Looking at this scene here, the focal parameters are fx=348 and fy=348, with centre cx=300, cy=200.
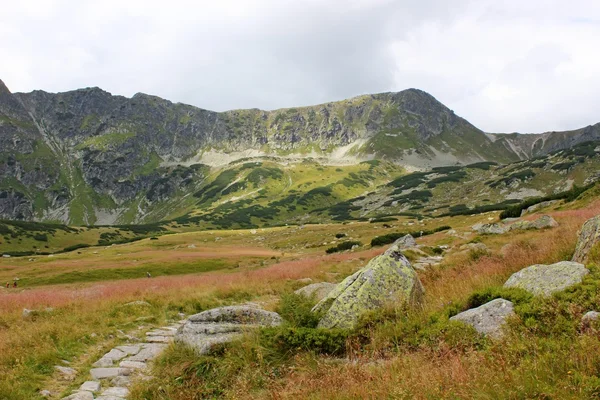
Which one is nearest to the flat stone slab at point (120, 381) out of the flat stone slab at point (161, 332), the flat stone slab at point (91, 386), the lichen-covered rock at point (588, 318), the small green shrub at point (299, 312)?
the flat stone slab at point (91, 386)

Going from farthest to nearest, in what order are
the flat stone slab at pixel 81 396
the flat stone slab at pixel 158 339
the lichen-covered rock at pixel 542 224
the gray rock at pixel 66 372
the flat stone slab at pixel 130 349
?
1. the lichen-covered rock at pixel 542 224
2. the flat stone slab at pixel 158 339
3. the flat stone slab at pixel 130 349
4. the gray rock at pixel 66 372
5. the flat stone slab at pixel 81 396

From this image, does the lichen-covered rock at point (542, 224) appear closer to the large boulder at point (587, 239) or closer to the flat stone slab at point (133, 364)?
the large boulder at point (587, 239)

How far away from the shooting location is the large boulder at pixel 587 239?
9375 millimetres

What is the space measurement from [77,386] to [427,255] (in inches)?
938

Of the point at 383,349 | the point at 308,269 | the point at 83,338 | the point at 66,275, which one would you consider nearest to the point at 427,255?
the point at 308,269

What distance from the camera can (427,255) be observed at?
26.6 m

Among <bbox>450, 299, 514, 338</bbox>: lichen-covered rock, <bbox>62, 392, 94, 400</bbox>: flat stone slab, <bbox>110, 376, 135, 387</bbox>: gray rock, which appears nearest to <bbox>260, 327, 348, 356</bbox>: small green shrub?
<bbox>450, 299, 514, 338</bbox>: lichen-covered rock

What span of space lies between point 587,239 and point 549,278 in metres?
A: 3.13

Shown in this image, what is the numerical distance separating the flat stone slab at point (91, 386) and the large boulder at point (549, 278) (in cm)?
986

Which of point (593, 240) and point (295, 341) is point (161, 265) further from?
point (593, 240)

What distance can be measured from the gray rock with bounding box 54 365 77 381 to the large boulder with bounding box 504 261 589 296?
10991mm

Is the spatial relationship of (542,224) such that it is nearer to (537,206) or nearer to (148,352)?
(537,206)

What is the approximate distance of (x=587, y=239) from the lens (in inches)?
389

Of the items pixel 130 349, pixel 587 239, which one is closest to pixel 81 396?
pixel 130 349
